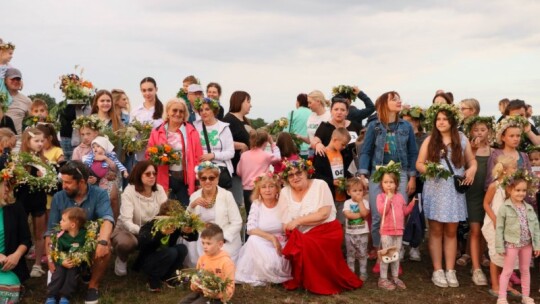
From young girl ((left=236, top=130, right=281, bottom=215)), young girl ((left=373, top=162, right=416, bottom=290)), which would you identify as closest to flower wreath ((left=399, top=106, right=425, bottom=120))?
young girl ((left=373, top=162, right=416, bottom=290))

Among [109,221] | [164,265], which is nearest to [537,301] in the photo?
[164,265]

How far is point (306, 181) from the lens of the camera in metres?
Result: 7.95

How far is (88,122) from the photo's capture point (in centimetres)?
827

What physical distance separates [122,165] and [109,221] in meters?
1.52

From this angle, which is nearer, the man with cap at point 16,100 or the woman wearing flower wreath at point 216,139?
the woman wearing flower wreath at point 216,139

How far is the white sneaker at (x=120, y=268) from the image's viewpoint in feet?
25.8

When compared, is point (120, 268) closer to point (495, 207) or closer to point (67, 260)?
point (67, 260)

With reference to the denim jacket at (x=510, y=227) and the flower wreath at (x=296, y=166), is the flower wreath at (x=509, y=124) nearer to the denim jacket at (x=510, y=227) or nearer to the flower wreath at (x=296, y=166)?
the denim jacket at (x=510, y=227)

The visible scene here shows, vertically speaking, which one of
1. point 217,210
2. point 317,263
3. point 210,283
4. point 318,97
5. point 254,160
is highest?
point 318,97

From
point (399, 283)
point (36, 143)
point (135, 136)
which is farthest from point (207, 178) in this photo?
point (399, 283)

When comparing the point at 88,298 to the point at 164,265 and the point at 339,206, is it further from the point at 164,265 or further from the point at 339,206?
the point at 339,206

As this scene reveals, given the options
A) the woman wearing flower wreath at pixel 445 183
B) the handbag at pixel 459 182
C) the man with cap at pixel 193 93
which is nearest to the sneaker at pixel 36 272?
the man with cap at pixel 193 93

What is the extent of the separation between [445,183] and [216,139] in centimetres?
368

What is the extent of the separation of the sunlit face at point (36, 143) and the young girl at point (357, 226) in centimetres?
469
